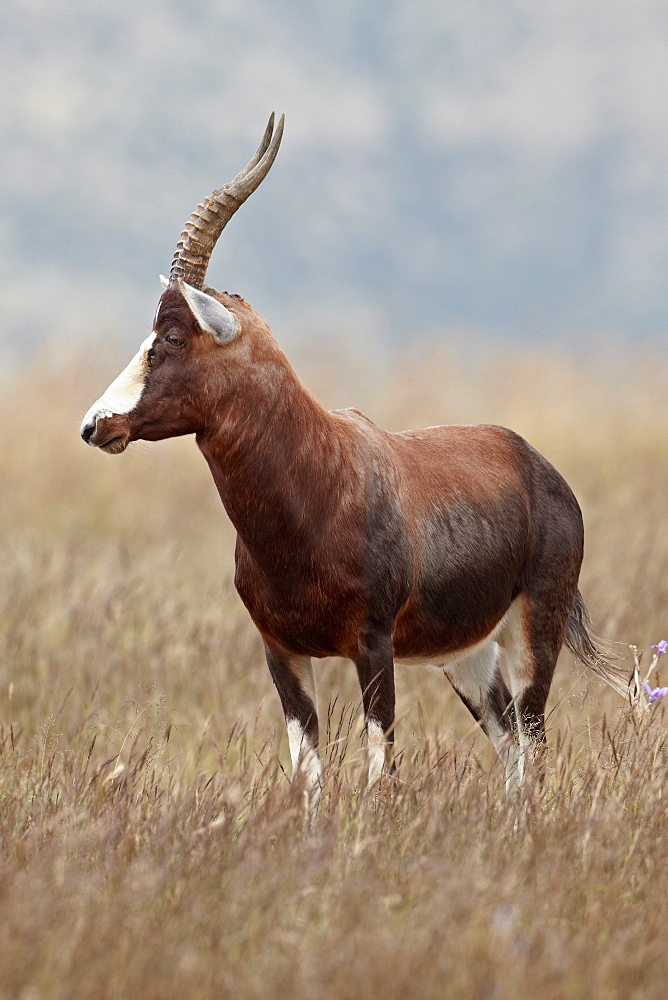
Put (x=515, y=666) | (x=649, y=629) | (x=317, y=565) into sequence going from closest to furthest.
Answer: (x=317, y=565)
(x=515, y=666)
(x=649, y=629)

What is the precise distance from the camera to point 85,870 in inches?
146

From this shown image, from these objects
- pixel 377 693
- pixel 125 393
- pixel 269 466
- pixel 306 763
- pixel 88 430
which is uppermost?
pixel 125 393

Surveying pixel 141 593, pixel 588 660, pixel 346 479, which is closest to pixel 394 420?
pixel 141 593

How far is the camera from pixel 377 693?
4.36 metres

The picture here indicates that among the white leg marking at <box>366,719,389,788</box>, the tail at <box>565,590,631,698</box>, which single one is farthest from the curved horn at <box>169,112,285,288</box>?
the tail at <box>565,590,631,698</box>

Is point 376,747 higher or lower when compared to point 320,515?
lower

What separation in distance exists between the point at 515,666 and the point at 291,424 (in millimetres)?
1575

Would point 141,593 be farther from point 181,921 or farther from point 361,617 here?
point 181,921

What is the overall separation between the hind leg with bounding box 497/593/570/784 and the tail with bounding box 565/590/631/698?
Answer: 0.49 meters

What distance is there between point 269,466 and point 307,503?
19 cm

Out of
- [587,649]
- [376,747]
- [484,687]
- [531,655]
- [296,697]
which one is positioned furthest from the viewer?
[587,649]

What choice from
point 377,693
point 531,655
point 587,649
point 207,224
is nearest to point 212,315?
point 207,224

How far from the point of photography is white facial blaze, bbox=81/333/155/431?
4.20m

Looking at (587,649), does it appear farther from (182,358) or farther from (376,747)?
(182,358)
